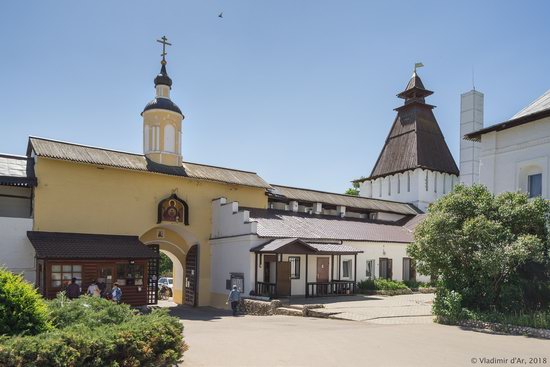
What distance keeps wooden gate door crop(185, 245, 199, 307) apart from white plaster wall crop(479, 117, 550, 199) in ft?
52.8

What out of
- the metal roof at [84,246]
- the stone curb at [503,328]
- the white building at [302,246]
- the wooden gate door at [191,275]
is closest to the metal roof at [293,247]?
the white building at [302,246]

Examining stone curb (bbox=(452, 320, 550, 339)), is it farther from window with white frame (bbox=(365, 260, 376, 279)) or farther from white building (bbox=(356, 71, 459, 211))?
white building (bbox=(356, 71, 459, 211))

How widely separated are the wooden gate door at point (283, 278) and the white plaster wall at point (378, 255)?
5530mm

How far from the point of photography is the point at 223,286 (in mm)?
26125

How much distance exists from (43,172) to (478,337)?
19.4m

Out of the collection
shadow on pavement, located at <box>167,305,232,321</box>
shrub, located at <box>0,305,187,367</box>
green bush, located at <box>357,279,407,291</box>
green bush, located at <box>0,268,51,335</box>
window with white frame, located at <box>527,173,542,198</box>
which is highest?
window with white frame, located at <box>527,173,542,198</box>

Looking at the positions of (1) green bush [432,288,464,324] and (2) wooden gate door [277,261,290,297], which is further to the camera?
(2) wooden gate door [277,261,290,297]

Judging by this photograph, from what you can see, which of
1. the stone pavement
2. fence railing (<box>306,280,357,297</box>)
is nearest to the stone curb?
the stone pavement

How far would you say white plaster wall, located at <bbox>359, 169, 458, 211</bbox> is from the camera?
3906cm

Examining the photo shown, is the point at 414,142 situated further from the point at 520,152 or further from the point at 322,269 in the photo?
the point at 520,152

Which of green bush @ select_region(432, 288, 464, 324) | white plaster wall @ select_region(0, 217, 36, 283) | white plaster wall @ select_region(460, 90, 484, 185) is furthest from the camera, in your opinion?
white plaster wall @ select_region(460, 90, 484, 185)

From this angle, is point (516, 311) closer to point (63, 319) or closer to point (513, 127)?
point (513, 127)

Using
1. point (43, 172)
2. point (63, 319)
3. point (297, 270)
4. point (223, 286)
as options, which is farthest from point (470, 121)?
point (63, 319)

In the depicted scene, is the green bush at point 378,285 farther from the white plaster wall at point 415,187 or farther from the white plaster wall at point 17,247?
the white plaster wall at point 17,247
